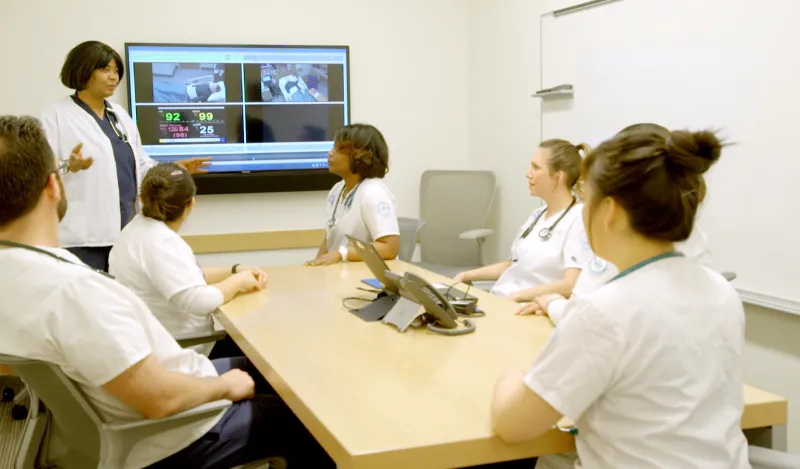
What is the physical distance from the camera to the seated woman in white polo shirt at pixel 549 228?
108 inches

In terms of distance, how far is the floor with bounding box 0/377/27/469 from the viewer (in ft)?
10.2

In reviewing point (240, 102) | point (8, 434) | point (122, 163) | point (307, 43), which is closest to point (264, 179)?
point (240, 102)

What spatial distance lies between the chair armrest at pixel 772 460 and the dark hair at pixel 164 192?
1.73 m

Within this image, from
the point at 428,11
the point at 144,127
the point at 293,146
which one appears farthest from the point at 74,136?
the point at 428,11

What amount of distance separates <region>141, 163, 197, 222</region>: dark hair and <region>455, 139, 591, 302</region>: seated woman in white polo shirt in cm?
111

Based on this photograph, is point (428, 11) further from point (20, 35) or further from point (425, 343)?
point (425, 343)

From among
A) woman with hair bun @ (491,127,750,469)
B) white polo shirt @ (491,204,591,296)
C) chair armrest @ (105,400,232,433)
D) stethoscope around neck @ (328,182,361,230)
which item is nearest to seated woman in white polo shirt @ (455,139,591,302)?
white polo shirt @ (491,204,591,296)

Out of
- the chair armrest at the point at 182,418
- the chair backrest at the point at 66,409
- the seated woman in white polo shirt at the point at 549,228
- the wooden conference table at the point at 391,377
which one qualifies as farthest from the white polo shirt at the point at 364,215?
the chair backrest at the point at 66,409

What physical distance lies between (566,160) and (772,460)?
1.57m

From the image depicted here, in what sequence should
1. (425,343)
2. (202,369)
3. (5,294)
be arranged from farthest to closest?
(425,343) → (202,369) → (5,294)

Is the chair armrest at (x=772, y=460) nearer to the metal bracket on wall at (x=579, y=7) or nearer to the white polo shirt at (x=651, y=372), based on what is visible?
the white polo shirt at (x=651, y=372)

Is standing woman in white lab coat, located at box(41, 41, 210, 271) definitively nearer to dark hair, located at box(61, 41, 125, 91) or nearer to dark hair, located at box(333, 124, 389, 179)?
dark hair, located at box(61, 41, 125, 91)

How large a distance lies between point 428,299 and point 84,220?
208cm

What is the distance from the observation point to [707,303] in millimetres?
1277
